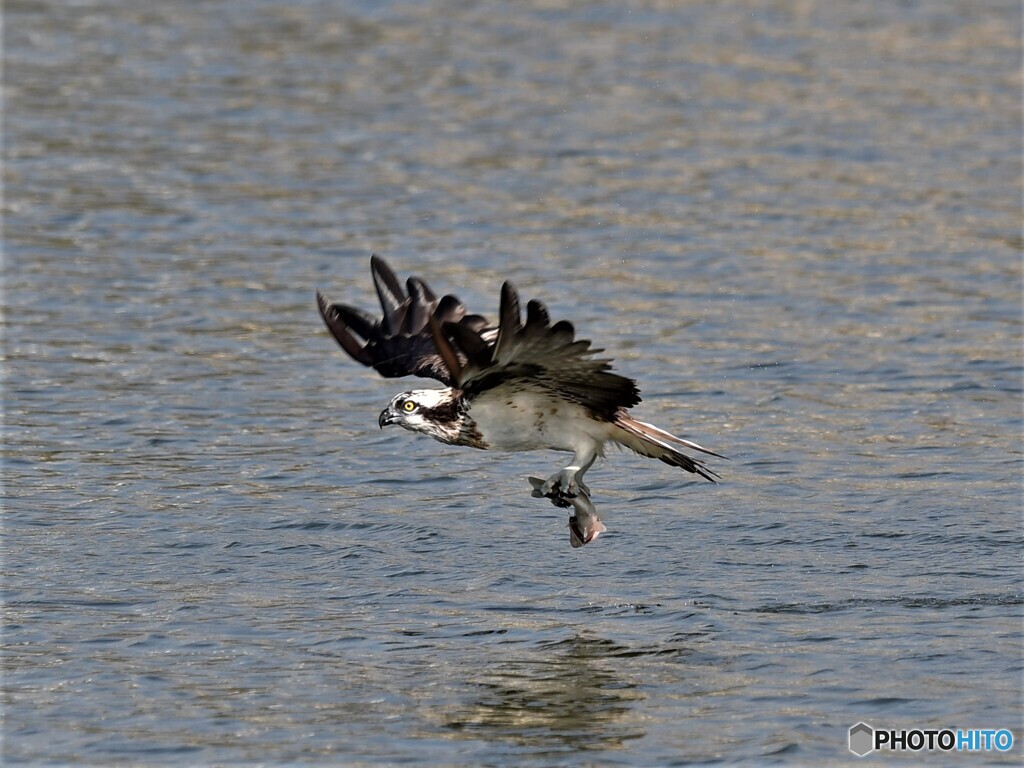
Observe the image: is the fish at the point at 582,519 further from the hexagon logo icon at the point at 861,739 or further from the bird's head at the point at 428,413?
the hexagon logo icon at the point at 861,739

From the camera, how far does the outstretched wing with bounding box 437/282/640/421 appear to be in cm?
831

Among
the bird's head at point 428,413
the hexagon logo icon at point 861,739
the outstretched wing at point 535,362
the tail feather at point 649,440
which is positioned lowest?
the hexagon logo icon at point 861,739

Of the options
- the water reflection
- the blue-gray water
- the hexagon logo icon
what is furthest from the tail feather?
the hexagon logo icon

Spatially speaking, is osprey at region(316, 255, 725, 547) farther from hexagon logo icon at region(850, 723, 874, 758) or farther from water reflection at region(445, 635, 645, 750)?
hexagon logo icon at region(850, 723, 874, 758)

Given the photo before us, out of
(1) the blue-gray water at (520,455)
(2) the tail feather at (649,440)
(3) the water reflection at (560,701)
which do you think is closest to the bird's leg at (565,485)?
(2) the tail feather at (649,440)

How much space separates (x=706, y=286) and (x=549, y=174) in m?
3.87

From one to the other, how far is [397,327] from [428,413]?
64 centimetres

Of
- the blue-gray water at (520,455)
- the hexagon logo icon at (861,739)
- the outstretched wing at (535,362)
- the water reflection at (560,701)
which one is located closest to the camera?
the hexagon logo icon at (861,739)

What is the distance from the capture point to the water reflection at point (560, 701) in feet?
26.2

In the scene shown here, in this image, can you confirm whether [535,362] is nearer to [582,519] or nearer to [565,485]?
[565,485]

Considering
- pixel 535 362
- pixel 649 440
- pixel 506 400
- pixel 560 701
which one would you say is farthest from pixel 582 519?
pixel 560 701

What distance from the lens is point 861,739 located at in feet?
25.7

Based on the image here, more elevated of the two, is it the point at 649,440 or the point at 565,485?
the point at 649,440

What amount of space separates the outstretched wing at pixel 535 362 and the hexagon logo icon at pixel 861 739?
2.01 metres
